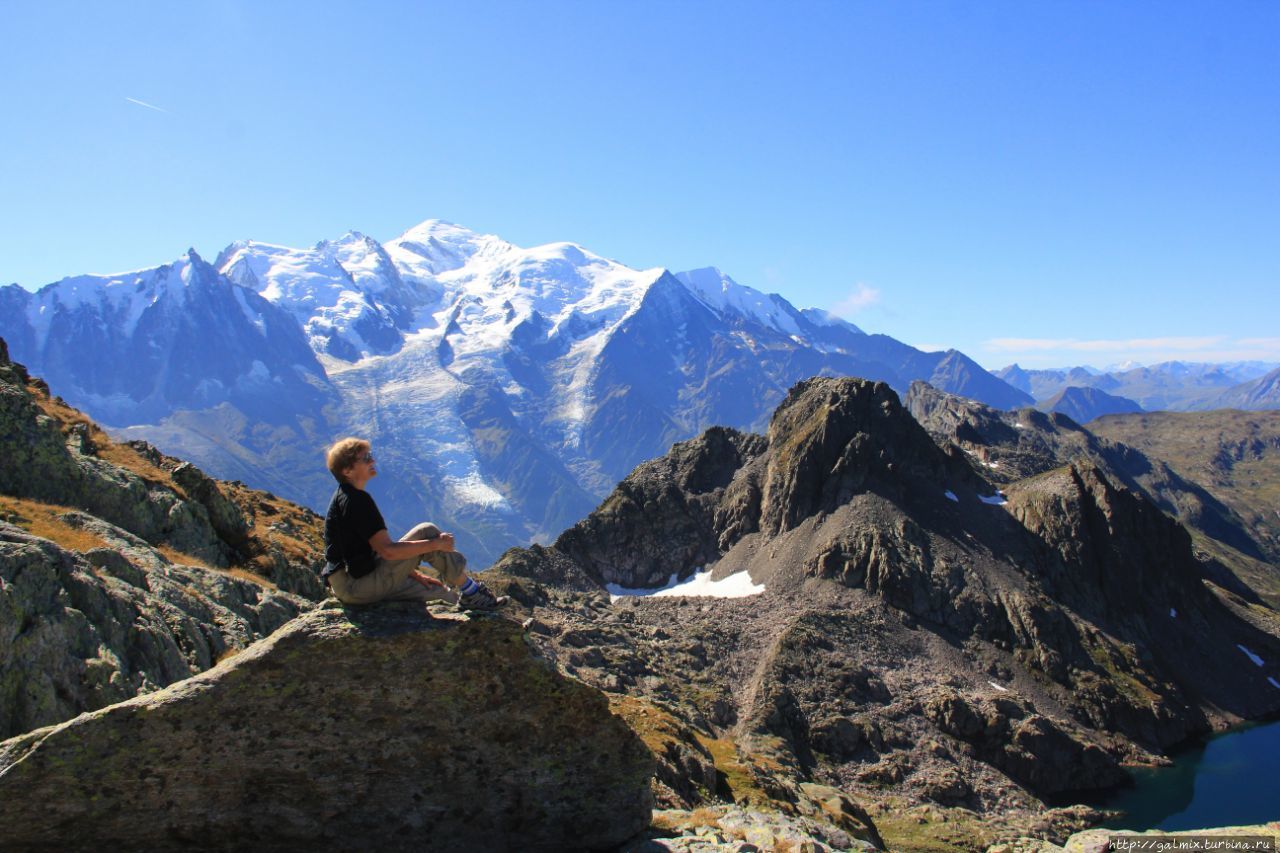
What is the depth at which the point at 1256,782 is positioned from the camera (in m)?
116

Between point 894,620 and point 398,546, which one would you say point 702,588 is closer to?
point 894,620

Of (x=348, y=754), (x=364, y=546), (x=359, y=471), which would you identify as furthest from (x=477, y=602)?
(x=348, y=754)

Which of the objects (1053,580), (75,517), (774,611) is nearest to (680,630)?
(774,611)

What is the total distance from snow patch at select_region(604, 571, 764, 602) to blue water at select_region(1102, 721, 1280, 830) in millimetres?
62009

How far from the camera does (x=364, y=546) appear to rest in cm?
1522

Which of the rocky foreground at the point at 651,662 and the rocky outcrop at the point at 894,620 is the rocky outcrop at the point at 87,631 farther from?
the rocky outcrop at the point at 894,620

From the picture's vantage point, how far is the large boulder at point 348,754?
47.3ft

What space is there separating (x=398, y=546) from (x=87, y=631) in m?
13.0

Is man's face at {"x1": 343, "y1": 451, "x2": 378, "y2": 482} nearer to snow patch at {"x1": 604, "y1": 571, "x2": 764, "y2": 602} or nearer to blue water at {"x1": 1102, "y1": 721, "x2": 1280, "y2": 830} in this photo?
blue water at {"x1": 1102, "y1": 721, "x2": 1280, "y2": 830}

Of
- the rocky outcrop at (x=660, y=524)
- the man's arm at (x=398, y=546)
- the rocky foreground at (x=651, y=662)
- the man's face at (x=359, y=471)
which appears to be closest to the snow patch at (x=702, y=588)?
the rocky foreground at (x=651, y=662)

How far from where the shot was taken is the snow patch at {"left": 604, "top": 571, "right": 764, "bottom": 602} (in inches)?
5856

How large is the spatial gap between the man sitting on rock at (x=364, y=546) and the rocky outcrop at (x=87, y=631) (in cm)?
980

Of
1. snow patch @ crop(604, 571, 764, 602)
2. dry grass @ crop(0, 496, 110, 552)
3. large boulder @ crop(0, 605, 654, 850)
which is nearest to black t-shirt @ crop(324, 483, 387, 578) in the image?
large boulder @ crop(0, 605, 654, 850)

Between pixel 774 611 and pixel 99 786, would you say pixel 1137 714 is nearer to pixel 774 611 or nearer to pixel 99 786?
pixel 774 611
